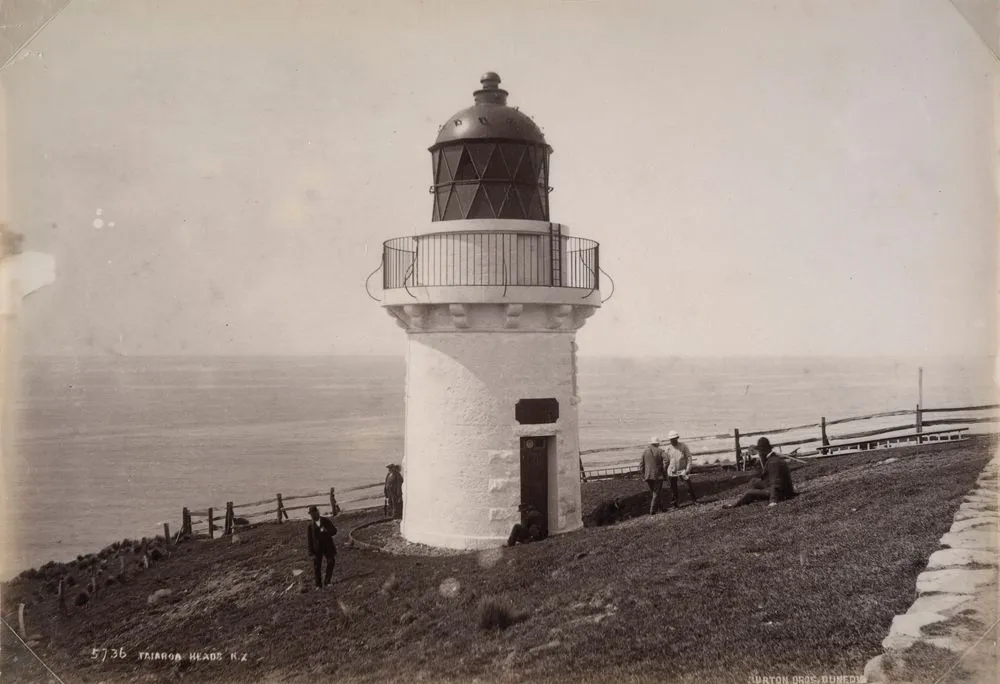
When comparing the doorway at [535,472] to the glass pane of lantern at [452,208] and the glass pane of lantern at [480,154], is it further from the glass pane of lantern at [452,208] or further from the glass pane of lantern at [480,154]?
the glass pane of lantern at [480,154]

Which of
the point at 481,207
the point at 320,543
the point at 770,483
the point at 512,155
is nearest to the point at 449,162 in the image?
the point at 481,207

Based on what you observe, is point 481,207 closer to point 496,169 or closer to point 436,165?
point 496,169

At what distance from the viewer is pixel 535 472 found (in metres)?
13.1

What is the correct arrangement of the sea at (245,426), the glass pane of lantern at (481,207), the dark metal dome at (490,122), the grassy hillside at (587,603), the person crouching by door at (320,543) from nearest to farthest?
the grassy hillside at (587,603)
the person crouching by door at (320,543)
the dark metal dome at (490,122)
the glass pane of lantern at (481,207)
the sea at (245,426)

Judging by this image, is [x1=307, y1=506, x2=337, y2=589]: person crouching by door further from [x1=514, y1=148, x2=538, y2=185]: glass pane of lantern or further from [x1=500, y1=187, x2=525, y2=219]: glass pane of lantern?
[x1=514, y1=148, x2=538, y2=185]: glass pane of lantern

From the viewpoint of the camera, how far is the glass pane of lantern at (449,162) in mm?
12812

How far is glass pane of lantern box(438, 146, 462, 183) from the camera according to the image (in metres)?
12.8

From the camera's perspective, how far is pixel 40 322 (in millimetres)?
13742

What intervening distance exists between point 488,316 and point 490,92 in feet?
10.6

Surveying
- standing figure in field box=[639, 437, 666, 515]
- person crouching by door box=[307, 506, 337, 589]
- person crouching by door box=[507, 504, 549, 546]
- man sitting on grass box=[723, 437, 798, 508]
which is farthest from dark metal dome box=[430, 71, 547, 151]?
person crouching by door box=[307, 506, 337, 589]

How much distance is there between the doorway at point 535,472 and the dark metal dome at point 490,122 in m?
4.39

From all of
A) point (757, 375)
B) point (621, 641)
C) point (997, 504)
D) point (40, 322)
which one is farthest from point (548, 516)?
point (757, 375)

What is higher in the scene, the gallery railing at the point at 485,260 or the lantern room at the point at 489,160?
the lantern room at the point at 489,160

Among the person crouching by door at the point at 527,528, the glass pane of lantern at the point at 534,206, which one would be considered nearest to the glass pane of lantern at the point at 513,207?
the glass pane of lantern at the point at 534,206
